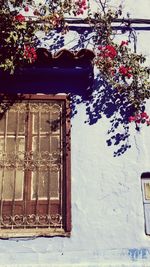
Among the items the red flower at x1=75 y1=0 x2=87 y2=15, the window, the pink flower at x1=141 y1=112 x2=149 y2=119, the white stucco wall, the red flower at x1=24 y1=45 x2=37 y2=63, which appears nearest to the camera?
the white stucco wall

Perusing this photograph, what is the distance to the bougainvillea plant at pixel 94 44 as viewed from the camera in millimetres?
4863

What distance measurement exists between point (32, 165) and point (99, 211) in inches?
40.0

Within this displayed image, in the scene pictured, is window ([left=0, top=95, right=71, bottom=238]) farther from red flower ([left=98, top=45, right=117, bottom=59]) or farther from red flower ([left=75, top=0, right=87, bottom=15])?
red flower ([left=75, top=0, right=87, bottom=15])

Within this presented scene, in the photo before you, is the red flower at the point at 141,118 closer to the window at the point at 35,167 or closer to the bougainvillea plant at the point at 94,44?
the bougainvillea plant at the point at 94,44

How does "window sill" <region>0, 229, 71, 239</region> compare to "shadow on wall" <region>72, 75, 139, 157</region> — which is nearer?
"window sill" <region>0, 229, 71, 239</region>

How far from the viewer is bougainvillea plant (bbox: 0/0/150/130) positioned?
486 cm

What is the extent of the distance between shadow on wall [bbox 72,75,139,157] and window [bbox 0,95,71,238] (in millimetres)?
317

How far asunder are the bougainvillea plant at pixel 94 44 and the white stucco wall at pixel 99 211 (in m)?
0.53

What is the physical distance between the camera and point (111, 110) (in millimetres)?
5078

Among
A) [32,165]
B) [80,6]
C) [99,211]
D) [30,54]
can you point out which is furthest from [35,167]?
[80,6]

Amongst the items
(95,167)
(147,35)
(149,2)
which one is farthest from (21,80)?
(149,2)

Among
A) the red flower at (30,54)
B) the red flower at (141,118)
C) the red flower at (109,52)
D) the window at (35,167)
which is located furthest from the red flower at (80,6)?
the red flower at (141,118)

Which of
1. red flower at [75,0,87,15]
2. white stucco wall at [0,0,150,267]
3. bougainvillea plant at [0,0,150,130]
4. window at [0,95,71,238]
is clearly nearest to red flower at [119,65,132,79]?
bougainvillea plant at [0,0,150,130]

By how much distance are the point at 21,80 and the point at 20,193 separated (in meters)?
1.53
